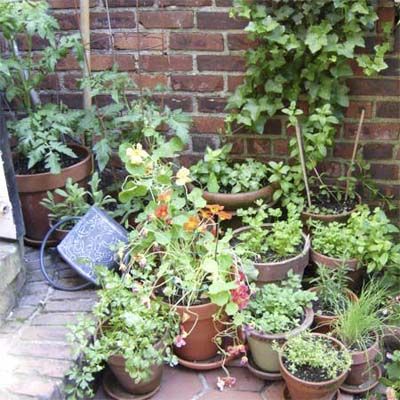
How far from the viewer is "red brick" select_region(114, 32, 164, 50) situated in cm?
279

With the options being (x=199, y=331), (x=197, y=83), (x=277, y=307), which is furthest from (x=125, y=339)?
(x=197, y=83)

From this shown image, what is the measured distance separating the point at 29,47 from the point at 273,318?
5.14 ft

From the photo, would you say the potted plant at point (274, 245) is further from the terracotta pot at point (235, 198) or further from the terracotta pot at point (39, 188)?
the terracotta pot at point (39, 188)

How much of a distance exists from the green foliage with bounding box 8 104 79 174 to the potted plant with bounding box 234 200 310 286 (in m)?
0.81

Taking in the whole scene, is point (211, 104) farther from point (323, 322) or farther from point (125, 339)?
point (125, 339)

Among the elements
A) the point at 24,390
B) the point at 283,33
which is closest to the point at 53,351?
the point at 24,390

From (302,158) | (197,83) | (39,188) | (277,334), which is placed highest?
(197,83)

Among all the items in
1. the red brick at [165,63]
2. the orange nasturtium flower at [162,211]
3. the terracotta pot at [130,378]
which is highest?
the red brick at [165,63]

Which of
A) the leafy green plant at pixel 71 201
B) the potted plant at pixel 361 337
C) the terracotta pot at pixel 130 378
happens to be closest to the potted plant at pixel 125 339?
the terracotta pot at pixel 130 378

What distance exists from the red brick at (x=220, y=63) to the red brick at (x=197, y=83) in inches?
1.6

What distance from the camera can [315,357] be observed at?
208 cm

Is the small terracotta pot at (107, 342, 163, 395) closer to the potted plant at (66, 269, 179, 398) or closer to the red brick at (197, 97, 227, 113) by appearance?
the potted plant at (66, 269, 179, 398)

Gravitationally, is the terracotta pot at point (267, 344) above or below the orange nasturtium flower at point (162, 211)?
below

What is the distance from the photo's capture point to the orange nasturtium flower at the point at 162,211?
2225 mm
